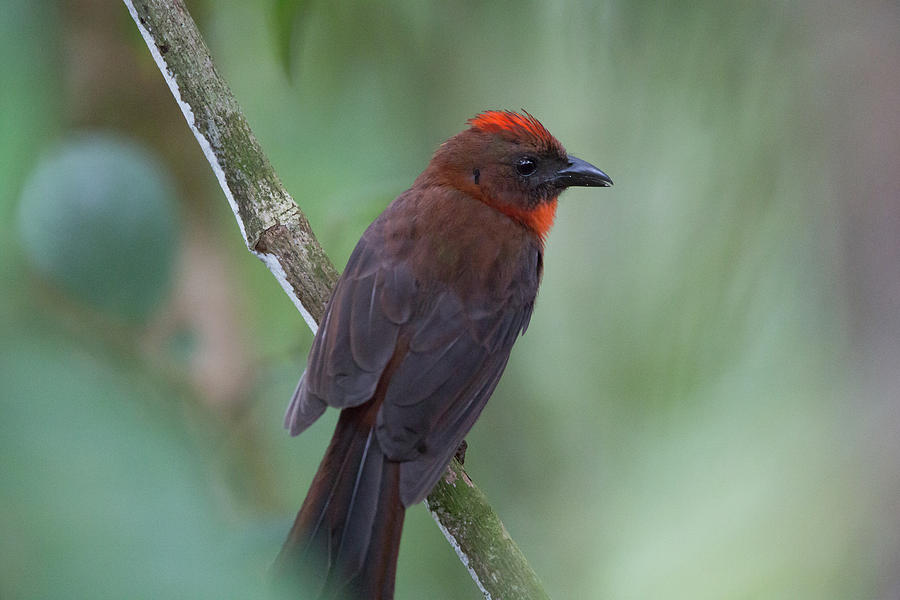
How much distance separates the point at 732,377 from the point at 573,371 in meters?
0.56

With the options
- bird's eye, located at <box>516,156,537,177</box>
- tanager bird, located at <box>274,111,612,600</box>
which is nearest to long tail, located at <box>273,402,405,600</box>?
tanager bird, located at <box>274,111,612,600</box>

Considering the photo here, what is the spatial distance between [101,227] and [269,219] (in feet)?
2.24

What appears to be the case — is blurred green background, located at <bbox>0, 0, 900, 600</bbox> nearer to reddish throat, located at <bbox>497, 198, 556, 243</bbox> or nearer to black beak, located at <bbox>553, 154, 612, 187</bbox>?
black beak, located at <bbox>553, 154, 612, 187</bbox>

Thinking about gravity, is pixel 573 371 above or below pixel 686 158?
above

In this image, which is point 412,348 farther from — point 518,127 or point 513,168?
point 518,127

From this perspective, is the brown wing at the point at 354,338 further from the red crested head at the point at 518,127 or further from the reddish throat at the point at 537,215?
the red crested head at the point at 518,127

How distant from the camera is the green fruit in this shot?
1.05m

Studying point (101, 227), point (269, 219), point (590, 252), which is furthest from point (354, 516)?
point (590, 252)

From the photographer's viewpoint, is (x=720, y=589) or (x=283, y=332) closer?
(x=720, y=589)

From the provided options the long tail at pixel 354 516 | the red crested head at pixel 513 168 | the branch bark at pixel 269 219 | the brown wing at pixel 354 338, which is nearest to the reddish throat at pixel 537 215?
the red crested head at pixel 513 168

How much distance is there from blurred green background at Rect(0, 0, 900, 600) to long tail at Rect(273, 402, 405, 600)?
0.08m

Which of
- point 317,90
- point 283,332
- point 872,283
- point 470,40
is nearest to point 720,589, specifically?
point 872,283

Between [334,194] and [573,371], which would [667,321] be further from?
[334,194]

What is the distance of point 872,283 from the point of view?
2334 millimetres
